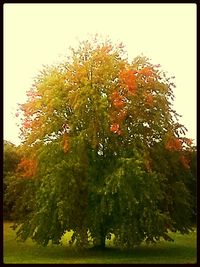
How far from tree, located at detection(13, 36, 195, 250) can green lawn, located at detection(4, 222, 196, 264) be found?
0.62 meters

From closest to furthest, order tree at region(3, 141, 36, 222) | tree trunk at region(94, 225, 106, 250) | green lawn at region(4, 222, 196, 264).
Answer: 1. green lawn at region(4, 222, 196, 264)
2. tree trunk at region(94, 225, 106, 250)
3. tree at region(3, 141, 36, 222)

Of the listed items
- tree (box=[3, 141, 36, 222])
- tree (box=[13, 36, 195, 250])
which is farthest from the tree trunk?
tree (box=[3, 141, 36, 222])

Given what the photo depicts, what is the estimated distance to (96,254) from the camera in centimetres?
1920

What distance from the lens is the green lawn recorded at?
17828 millimetres

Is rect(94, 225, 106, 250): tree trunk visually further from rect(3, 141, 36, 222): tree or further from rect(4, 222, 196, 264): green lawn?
rect(3, 141, 36, 222): tree

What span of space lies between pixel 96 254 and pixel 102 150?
3730 mm

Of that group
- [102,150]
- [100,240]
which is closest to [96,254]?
[100,240]

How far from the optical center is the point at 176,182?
1995 centimetres

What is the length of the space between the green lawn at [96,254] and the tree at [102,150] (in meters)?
0.62

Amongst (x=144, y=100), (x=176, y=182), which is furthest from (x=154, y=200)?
(x=144, y=100)

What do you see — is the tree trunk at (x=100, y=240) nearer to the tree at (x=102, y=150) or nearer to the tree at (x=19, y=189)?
the tree at (x=102, y=150)

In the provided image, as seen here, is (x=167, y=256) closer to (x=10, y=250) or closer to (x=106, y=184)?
(x=106, y=184)

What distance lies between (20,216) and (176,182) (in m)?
6.00

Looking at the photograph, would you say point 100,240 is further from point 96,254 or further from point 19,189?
point 19,189
